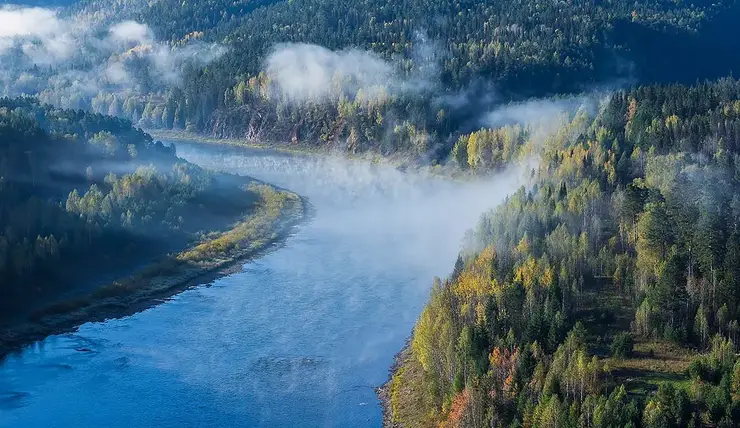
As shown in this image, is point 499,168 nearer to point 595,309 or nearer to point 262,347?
point 595,309

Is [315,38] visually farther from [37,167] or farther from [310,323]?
[310,323]

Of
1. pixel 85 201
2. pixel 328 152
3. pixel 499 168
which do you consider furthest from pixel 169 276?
pixel 328 152

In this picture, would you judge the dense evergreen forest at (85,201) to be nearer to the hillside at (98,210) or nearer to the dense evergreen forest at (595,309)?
the hillside at (98,210)

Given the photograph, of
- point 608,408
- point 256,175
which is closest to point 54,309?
point 608,408

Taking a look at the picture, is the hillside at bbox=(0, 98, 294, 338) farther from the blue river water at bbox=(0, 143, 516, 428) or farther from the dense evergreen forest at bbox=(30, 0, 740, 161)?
the dense evergreen forest at bbox=(30, 0, 740, 161)

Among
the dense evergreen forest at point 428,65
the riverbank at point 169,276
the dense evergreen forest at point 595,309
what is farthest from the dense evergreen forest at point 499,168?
the riverbank at point 169,276

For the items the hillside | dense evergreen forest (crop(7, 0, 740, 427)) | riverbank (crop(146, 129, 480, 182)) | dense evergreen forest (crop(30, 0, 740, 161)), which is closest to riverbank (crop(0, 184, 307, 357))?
the hillside
